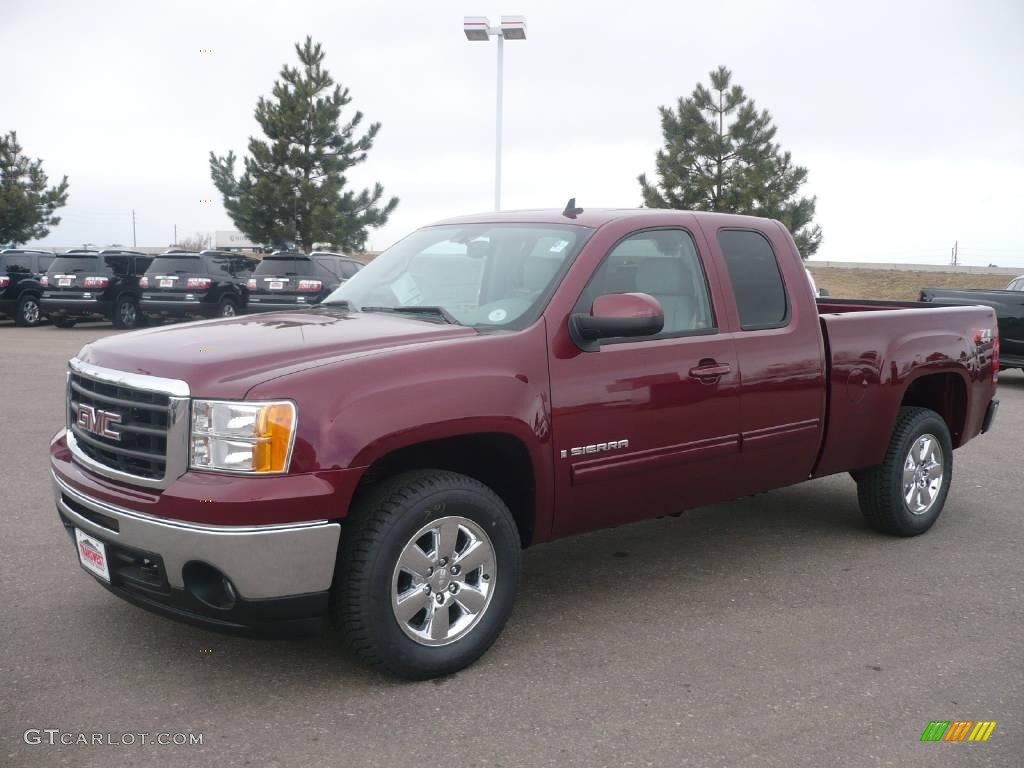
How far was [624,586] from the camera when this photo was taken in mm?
5098

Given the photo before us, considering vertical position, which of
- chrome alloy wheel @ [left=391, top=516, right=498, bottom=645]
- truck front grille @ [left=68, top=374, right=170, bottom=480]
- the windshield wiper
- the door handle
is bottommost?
chrome alloy wheel @ [left=391, top=516, right=498, bottom=645]

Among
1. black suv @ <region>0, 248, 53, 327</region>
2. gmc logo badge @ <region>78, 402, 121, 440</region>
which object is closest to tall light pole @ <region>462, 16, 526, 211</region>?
black suv @ <region>0, 248, 53, 327</region>

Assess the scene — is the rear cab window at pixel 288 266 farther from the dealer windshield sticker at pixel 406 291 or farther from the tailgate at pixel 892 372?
the dealer windshield sticker at pixel 406 291

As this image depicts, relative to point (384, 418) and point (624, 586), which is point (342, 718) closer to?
point (384, 418)

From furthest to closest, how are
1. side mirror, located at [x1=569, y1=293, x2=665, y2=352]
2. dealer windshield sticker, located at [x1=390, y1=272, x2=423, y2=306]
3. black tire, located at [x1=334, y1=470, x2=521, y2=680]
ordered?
dealer windshield sticker, located at [x1=390, y1=272, x2=423, y2=306] → side mirror, located at [x1=569, y1=293, x2=665, y2=352] → black tire, located at [x1=334, y1=470, x2=521, y2=680]

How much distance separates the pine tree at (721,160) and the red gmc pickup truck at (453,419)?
3420cm

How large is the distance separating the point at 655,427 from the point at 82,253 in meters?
20.8

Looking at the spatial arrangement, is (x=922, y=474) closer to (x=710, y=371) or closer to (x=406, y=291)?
(x=710, y=371)

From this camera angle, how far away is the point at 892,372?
5.76m

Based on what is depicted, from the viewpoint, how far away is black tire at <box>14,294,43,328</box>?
23500mm

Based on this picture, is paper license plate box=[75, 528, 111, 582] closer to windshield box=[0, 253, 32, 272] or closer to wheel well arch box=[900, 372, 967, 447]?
wheel well arch box=[900, 372, 967, 447]

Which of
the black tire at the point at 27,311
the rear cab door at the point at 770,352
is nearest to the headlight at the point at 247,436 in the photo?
the rear cab door at the point at 770,352

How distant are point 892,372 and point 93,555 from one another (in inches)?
165

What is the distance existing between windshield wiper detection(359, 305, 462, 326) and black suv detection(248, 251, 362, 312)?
1595cm
